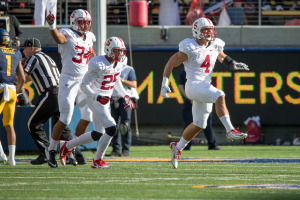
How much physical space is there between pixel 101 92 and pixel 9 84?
1420mm

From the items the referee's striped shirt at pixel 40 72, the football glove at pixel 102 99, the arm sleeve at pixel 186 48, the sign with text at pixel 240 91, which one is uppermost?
the arm sleeve at pixel 186 48

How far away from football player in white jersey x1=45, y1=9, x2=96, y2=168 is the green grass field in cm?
47

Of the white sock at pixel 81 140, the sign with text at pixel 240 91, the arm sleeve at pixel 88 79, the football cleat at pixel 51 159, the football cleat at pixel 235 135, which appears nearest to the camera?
the football cleat at pixel 235 135

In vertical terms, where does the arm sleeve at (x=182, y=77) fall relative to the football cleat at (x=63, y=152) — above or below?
above

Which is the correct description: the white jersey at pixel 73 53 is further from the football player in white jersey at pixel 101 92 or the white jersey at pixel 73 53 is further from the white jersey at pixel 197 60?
the white jersey at pixel 197 60

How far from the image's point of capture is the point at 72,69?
8.91m

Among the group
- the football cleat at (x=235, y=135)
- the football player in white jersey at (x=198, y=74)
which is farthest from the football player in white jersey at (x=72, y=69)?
the football cleat at (x=235, y=135)

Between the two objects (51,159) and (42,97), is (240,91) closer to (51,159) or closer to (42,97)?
(42,97)

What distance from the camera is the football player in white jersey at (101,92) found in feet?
27.8

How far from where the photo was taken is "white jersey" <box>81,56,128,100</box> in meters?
8.45

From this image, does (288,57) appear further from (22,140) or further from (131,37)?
(22,140)

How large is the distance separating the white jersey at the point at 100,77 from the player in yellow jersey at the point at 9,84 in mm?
1264

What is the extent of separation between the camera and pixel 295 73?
16.0m

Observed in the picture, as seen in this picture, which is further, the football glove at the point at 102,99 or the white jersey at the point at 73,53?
the white jersey at the point at 73,53
